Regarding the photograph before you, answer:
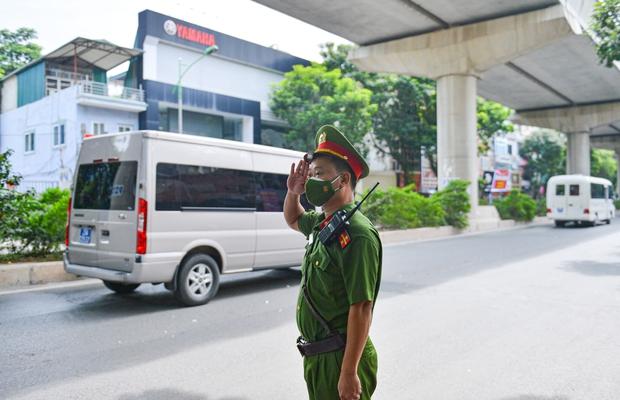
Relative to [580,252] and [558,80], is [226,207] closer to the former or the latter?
[580,252]

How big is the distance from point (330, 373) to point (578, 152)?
45.6 metres

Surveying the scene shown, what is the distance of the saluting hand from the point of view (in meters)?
2.48

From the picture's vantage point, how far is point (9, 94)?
33312 mm

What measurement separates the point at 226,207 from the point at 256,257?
96 cm

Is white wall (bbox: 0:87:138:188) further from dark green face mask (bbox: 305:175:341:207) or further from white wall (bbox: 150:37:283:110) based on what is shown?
dark green face mask (bbox: 305:175:341:207)

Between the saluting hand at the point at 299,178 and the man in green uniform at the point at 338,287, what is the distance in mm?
42

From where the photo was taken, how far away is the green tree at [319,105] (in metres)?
32.1

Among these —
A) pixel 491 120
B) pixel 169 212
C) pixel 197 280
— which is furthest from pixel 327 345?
pixel 491 120

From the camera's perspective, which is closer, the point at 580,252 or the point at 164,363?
the point at 164,363

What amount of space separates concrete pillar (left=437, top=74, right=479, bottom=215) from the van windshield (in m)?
18.2

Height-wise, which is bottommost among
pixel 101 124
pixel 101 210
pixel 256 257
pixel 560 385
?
pixel 560 385

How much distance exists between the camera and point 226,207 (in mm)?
7492

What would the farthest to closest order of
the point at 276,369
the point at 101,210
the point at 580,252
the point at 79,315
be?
the point at 580,252
the point at 101,210
the point at 79,315
the point at 276,369

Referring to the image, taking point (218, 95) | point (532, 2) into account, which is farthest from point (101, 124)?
point (532, 2)
